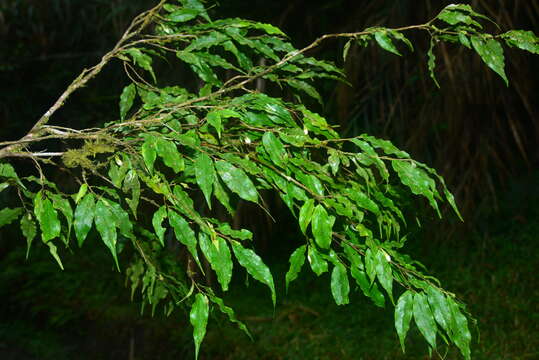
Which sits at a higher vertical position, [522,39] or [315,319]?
[522,39]

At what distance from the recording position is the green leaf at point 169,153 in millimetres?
883

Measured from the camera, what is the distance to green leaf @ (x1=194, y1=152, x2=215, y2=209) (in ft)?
2.82

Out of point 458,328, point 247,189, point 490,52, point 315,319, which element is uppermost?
point 490,52

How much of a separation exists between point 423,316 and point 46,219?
54 centimetres

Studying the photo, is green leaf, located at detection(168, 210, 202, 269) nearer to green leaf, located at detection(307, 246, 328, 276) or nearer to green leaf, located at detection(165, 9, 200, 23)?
green leaf, located at detection(307, 246, 328, 276)

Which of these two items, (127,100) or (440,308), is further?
(127,100)

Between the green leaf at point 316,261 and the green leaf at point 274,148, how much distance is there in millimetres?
136

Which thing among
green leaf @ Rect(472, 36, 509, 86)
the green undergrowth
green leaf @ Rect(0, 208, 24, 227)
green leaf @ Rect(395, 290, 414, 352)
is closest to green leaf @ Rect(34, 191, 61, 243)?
green leaf @ Rect(0, 208, 24, 227)

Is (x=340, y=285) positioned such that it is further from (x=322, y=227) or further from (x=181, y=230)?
(x=181, y=230)

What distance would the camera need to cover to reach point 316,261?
0.96 meters

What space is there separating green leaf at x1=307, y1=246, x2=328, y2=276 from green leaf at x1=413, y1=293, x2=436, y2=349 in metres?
0.14

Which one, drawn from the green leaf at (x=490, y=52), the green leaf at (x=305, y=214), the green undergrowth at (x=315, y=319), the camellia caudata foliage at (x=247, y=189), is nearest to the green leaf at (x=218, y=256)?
the camellia caudata foliage at (x=247, y=189)

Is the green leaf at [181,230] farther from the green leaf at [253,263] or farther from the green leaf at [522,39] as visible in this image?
the green leaf at [522,39]

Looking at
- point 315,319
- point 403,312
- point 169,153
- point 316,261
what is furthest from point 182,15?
point 315,319
